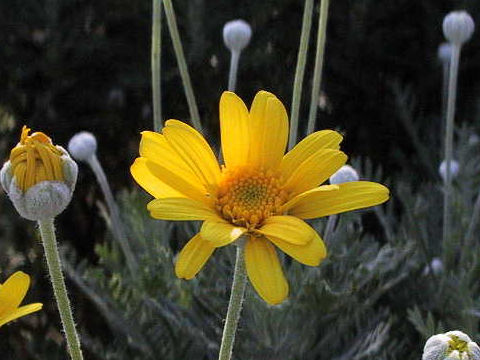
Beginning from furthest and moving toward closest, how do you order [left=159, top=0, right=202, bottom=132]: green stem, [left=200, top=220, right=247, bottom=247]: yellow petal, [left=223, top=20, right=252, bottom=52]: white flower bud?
[left=223, top=20, right=252, bottom=52]: white flower bud < [left=159, top=0, right=202, bottom=132]: green stem < [left=200, top=220, right=247, bottom=247]: yellow petal

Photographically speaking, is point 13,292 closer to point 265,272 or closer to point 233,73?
point 265,272

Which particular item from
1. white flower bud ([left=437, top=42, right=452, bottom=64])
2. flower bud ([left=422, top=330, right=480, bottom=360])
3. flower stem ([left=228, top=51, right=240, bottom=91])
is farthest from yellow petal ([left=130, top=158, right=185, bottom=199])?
white flower bud ([left=437, top=42, right=452, bottom=64])

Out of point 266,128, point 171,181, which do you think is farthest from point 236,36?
point 171,181

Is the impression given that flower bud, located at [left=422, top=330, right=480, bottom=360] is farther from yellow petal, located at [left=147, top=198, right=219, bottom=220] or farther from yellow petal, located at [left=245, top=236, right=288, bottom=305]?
yellow petal, located at [left=147, top=198, right=219, bottom=220]

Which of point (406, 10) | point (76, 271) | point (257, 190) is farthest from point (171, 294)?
point (406, 10)

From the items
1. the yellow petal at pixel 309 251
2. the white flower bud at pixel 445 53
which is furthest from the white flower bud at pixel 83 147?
the white flower bud at pixel 445 53

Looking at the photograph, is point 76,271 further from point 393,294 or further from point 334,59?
point 334,59
